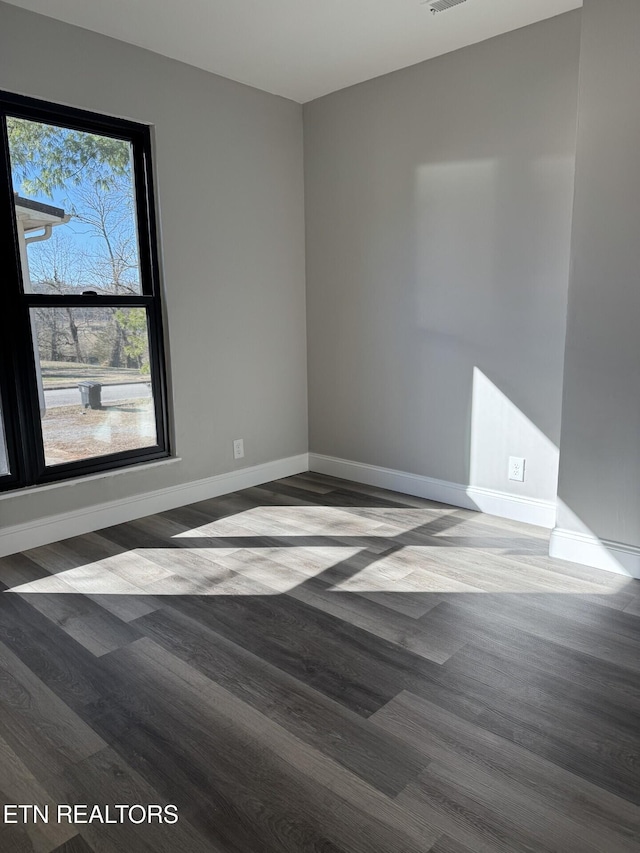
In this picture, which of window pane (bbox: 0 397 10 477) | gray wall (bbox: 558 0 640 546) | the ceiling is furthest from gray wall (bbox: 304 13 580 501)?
window pane (bbox: 0 397 10 477)

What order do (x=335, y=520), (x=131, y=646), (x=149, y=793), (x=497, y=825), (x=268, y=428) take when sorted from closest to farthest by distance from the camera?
(x=497, y=825), (x=149, y=793), (x=131, y=646), (x=335, y=520), (x=268, y=428)

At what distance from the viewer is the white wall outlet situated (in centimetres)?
327

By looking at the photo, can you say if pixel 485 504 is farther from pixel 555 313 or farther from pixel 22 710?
pixel 22 710

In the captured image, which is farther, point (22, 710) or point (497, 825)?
point (22, 710)

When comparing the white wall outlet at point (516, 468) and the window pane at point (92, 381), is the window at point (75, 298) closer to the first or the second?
the window pane at point (92, 381)

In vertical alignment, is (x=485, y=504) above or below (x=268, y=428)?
below

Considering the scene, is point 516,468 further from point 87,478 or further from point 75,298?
point 75,298

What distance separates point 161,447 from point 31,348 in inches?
36.3

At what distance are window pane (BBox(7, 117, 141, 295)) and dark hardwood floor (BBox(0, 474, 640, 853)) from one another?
1374 millimetres

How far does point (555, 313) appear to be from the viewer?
303 cm

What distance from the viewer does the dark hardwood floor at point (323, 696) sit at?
140 centimetres

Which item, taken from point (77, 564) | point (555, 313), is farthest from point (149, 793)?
point (555, 313)

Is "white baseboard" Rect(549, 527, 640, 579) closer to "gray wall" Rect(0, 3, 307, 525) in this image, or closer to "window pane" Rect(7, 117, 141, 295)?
"gray wall" Rect(0, 3, 307, 525)

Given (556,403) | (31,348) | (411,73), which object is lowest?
(556,403)
